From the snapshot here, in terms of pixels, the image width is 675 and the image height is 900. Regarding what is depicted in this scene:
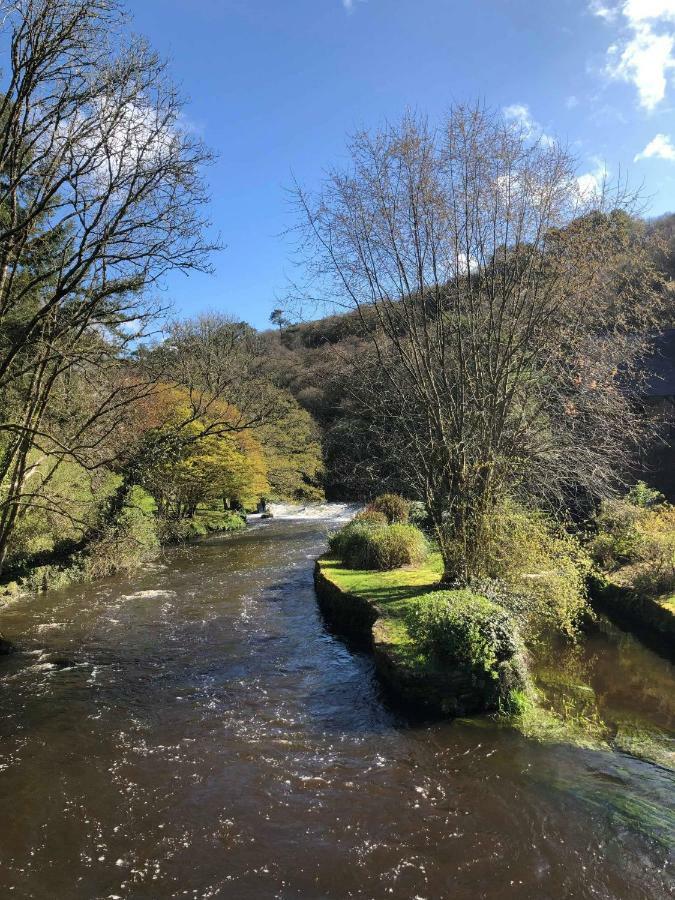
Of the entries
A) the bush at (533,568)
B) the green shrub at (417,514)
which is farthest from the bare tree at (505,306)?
the green shrub at (417,514)

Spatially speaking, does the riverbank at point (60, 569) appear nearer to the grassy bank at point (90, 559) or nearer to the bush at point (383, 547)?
the grassy bank at point (90, 559)

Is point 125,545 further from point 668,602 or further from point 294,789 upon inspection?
point 668,602

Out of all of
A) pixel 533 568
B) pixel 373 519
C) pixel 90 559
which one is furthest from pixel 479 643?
pixel 90 559

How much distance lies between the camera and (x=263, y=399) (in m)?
29.6

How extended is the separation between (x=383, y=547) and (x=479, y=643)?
18.3 feet

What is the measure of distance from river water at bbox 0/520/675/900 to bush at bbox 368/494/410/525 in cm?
702

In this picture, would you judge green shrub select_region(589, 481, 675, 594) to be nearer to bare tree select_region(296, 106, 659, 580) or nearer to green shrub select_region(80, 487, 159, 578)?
bare tree select_region(296, 106, 659, 580)

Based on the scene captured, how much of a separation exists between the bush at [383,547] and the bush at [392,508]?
85.1 inches

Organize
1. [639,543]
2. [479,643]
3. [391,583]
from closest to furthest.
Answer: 1. [479,643]
2. [391,583]
3. [639,543]

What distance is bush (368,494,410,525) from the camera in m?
15.6

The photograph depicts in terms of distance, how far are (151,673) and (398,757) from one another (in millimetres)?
4241

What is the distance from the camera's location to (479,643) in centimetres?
639

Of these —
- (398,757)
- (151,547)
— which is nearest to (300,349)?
(151,547)

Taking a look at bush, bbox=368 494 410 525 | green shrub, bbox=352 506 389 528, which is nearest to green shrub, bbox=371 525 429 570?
green shrub, bbox=352 506 389 528
